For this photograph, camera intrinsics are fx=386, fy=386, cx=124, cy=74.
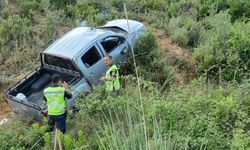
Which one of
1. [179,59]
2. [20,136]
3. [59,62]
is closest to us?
[20,136]

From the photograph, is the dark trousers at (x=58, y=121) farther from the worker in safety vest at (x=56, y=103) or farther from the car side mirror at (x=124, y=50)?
the car side mirror at (x=124, y=50)

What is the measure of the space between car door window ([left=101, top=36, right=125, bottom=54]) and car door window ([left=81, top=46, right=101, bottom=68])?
14.8 inches

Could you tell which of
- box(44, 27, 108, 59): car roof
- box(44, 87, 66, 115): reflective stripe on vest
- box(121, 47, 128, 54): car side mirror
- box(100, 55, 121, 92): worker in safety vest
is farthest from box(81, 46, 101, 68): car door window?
box(44, 87, 66, 115): reflective stripe on vest

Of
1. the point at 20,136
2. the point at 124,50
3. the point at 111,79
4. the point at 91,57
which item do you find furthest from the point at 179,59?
the point at 20,136

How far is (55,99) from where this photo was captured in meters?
7.18

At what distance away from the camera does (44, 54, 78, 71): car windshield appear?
8.25 m

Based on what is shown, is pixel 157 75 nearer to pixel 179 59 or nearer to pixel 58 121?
pixel 179 59

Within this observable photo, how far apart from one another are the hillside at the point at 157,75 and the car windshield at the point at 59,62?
1094 millimetres

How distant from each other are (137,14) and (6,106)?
6015mm

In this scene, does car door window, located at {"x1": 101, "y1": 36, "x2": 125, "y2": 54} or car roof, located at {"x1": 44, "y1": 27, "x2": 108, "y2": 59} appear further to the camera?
car door window, located at {"x1": 101, "y1": 36, "x2": 125, "y2": 54}

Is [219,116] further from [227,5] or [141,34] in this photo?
[227,5]

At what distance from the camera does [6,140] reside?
22.4ft

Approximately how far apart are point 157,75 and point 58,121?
125 inches

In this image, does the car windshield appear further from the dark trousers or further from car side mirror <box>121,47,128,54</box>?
car side mirror <box>121,47,128,54</box>
